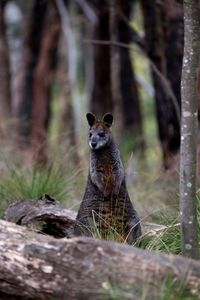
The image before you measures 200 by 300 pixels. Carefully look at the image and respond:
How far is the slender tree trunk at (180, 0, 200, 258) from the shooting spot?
20.8 ft

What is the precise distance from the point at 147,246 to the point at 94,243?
136 centimetres

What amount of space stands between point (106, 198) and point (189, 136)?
1589 millimetres

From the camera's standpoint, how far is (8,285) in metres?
6.26

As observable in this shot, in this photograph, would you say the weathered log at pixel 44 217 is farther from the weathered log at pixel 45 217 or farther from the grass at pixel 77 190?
the grass at pixel 77 190

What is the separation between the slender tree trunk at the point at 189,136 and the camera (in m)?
6.34

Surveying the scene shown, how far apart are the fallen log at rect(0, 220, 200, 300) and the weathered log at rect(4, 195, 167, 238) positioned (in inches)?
63.0

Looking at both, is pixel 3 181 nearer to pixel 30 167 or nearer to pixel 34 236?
pixel 30 167

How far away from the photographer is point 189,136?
20.8ft

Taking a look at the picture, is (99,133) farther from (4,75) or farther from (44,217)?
(4,75)

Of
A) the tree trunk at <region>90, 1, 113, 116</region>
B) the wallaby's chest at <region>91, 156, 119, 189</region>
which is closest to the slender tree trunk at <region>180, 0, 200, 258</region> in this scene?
the wallaby's chest at <region>91, 156, 119, 189</region>

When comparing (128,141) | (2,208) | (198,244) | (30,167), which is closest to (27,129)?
(128,141)

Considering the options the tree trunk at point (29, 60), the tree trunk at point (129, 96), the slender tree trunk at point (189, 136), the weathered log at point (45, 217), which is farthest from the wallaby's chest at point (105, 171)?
the tree trunk at point (29, 60)

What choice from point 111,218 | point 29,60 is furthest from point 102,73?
point 111,218

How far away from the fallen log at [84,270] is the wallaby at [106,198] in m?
1.25
